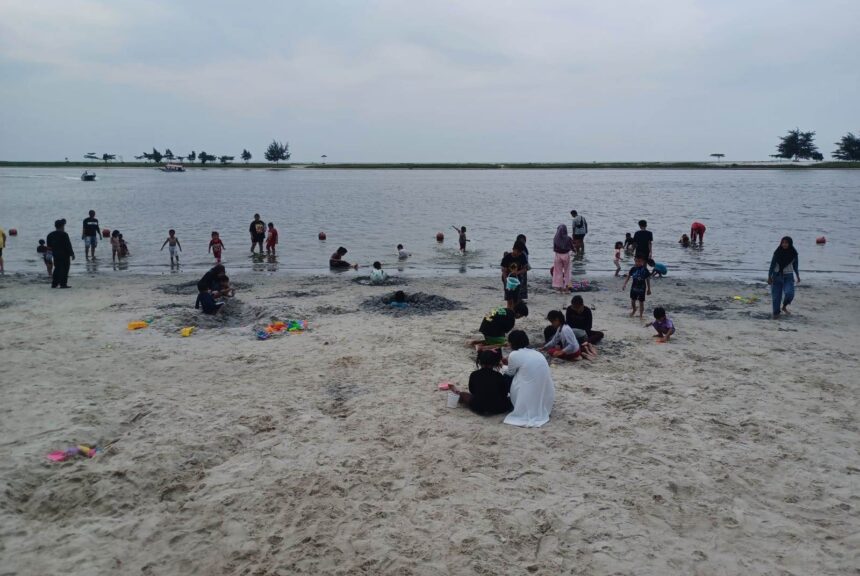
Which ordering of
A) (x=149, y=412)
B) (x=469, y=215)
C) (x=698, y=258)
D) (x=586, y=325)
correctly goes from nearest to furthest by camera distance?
(x=149, y=412) → (x=586, y=325) → (x=698, y=258) → (x=469, y=215)

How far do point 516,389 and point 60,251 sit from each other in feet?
49.3

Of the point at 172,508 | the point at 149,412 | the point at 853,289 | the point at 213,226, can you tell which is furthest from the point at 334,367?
the point at 213,226

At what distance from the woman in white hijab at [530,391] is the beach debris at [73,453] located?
16.2 feet

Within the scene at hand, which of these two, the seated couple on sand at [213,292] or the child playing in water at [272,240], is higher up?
the child playing in water at [272,240]

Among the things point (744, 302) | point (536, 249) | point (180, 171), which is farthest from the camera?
point (180, 171)

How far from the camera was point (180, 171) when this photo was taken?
7023 inches

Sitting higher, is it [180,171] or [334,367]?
[180,171]

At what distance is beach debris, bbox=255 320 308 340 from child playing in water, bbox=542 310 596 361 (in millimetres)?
5007

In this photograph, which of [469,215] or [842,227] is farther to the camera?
[469,215]

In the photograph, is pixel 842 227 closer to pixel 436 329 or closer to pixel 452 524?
pixel 436 329

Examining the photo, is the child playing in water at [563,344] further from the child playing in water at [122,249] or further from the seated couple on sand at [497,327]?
the child playing in water at [122,249]

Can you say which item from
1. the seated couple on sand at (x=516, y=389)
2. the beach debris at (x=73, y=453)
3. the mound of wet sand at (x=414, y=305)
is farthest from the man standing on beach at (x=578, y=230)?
the beach debris at (x=73, y=453)

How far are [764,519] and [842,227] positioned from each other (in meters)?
37.6

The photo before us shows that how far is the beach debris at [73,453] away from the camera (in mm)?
6840
